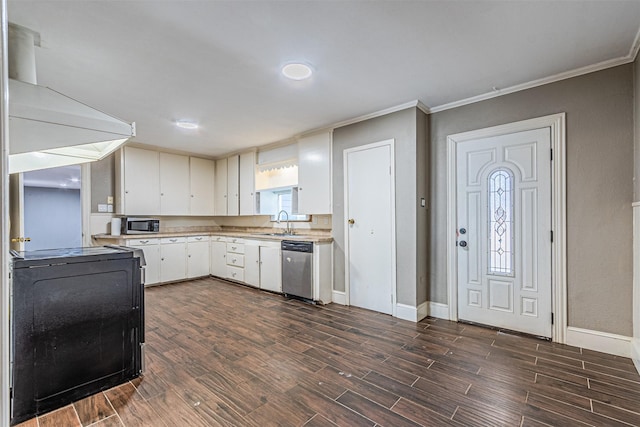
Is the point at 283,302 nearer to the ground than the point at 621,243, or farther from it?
nearer to the ground

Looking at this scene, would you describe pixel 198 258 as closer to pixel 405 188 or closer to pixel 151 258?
pixel 151 258

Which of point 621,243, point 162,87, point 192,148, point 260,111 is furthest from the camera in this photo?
point 192,148

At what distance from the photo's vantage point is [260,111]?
11.6ft

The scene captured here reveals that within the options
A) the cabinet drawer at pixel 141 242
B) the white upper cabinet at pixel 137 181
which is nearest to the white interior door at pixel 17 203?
the cabinet drawer at pixel 141 242

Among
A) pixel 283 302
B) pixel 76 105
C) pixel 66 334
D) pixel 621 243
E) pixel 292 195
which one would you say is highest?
pixel 76 105

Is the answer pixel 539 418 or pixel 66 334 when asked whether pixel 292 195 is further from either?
pixel 539 418

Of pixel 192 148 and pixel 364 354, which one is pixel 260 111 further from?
pixel 364 354

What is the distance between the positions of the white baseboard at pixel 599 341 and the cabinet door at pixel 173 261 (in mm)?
5379

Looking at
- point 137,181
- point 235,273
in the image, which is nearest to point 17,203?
point 137,181

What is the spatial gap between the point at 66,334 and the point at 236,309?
2050 mm

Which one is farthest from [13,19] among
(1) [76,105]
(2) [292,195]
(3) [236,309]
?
(2) [292,195]

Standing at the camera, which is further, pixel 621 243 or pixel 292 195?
pixel 292 195

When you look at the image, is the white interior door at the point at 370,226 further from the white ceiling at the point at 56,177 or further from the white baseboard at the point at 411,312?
the white ceiling at the point at 56,177

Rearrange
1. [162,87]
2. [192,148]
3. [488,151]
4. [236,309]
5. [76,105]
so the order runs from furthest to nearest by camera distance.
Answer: [192,148] < [236,309] < [488,151] < [162,87] < [76,105]
